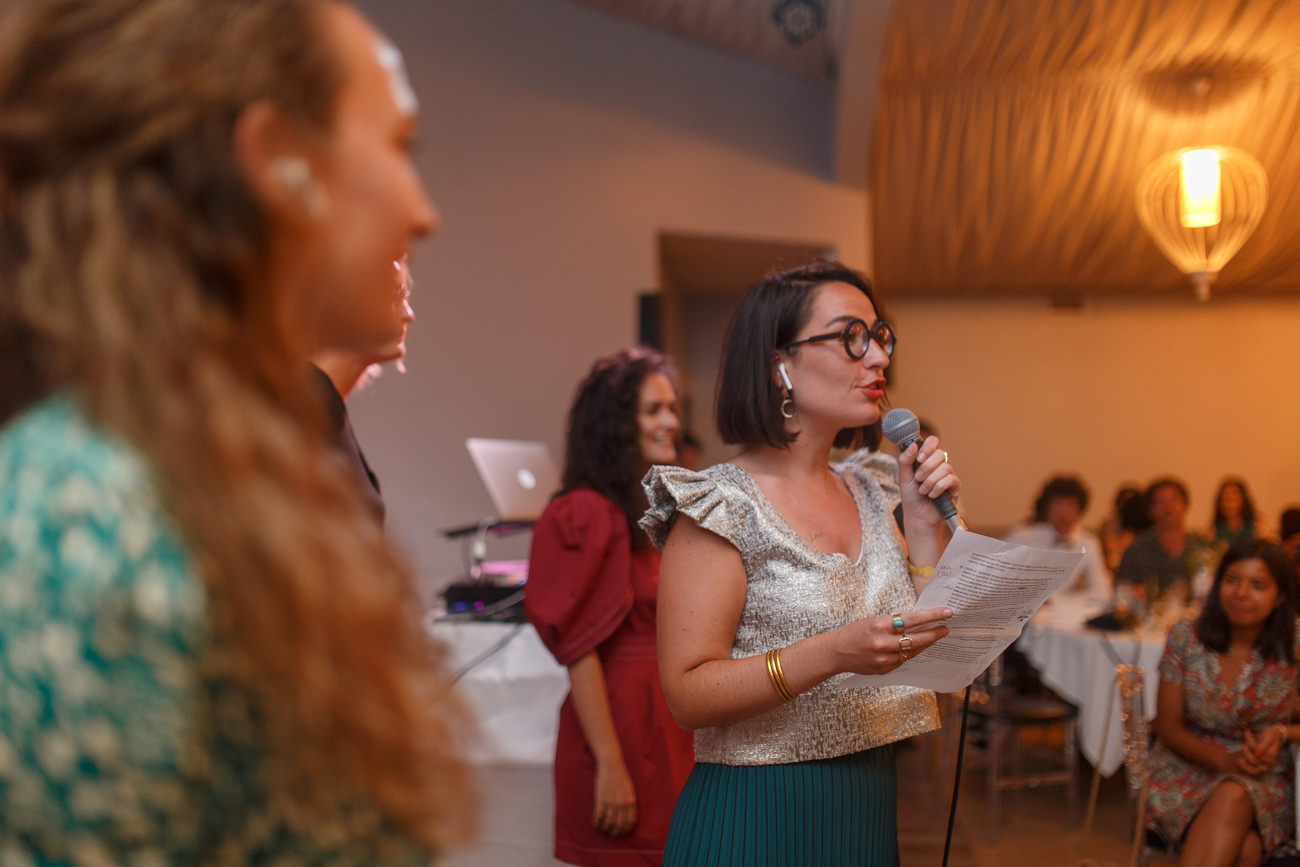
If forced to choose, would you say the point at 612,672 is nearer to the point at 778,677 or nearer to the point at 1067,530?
the point at 778,677

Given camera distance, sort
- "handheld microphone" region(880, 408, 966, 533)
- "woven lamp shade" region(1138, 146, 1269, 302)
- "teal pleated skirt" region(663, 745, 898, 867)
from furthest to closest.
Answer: "woven lamp shade" region(1138, 146, 1269, 302)
"handheld microphone" region(880, 408, 966, 533)
"teal pleated skirt" region(663, 745, 898, 867)

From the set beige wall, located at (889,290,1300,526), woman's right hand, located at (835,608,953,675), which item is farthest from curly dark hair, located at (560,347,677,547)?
Result: beige wall, located at (889,290,1300,526)

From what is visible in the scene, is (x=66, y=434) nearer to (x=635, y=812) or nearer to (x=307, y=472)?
(x=307, y=472)

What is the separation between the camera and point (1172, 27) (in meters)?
6.29

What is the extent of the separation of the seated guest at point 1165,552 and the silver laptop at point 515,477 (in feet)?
9.48

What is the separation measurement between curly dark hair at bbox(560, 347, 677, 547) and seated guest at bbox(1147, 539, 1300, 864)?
88.8 inches

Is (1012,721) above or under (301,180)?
under

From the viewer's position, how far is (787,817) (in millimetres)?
1477

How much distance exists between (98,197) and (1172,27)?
23.6 feet

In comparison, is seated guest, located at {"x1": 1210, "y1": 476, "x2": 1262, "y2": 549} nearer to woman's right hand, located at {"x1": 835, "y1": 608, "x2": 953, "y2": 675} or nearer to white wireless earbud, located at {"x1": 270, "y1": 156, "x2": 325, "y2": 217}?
woman's right hand, located at {"x1": 835, "y1": 608, "x2": 953, "y2": 675}

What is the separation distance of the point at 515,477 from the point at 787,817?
2683 millimetres

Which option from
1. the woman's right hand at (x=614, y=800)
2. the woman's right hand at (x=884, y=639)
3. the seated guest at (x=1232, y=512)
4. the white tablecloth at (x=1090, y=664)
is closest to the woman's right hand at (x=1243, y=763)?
the white tablecloth at (x=1090, y=664)

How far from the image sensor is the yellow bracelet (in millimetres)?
1375

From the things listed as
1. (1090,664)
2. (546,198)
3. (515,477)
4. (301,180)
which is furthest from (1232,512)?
(301,180)
